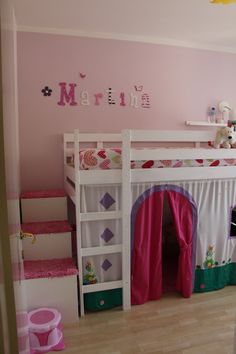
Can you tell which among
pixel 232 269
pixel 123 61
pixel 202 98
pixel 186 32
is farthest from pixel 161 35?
pixel 232 269

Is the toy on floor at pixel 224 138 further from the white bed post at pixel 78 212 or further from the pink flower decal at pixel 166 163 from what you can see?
the white bed post at pixel 78 212

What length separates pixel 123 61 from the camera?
3.15 m

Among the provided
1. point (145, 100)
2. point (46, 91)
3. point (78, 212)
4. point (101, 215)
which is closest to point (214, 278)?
point (101, 215)

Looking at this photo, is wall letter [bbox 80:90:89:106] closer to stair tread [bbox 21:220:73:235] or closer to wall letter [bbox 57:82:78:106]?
wall letter [bbox 57:82:78:106]

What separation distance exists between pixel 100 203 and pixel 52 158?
1.08m

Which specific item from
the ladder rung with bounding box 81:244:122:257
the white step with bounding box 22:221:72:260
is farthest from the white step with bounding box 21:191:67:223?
the ladder rung with bounding box 81:244:122:257

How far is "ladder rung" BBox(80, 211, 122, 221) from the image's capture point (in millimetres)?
2150

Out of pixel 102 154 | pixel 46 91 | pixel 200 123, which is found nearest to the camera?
pixel 102 154

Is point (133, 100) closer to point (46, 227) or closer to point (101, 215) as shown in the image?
point (101, 215)

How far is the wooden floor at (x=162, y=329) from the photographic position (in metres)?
1.84

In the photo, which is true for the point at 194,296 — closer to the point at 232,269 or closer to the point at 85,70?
the point at 232,269

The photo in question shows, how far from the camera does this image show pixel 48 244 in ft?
7.49

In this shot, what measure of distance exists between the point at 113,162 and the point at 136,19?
155 cm

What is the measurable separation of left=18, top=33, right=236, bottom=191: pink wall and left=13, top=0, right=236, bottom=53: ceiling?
10 cm
